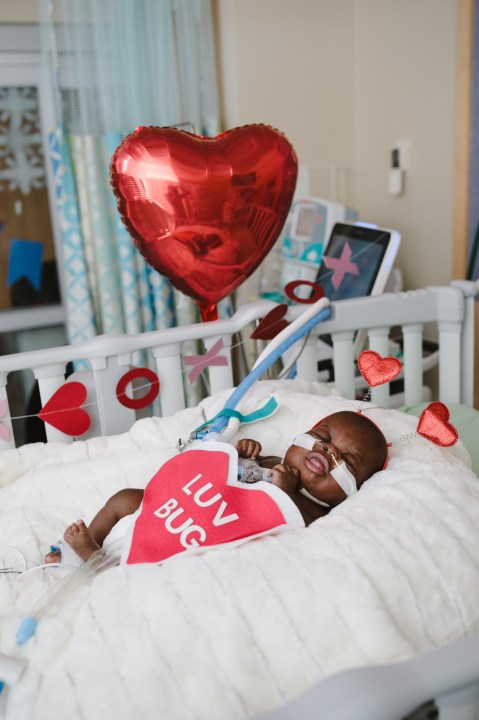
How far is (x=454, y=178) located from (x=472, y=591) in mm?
1487

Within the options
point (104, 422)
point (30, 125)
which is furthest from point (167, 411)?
point (30, 125)

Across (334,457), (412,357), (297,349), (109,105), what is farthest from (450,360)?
(109,105)

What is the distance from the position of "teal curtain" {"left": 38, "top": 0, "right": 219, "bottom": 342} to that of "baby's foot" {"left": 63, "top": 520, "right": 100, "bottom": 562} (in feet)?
4.39

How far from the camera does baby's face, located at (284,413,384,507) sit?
1.05m

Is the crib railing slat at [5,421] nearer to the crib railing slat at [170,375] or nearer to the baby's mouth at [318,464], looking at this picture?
the crib railing slat at [170,375]

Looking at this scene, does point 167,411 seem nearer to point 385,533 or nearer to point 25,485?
point 25,485

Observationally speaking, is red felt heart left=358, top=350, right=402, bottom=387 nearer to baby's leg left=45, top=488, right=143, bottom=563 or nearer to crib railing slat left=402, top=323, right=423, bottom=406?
crib railing slat left=402, top=323, right=423, bottom=406

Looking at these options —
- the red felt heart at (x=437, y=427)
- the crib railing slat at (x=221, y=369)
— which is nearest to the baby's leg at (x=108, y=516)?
the crib railing slat at (x=221, y=369)

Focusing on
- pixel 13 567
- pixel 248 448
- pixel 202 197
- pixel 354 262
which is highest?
pixel 202 197

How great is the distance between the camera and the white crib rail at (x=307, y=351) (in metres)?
1.29

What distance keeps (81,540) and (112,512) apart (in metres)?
0.08

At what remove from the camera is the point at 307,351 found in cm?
147

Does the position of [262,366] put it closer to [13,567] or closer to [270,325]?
[270,325]

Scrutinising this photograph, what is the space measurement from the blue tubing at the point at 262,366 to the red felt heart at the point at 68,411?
29 centimetres
